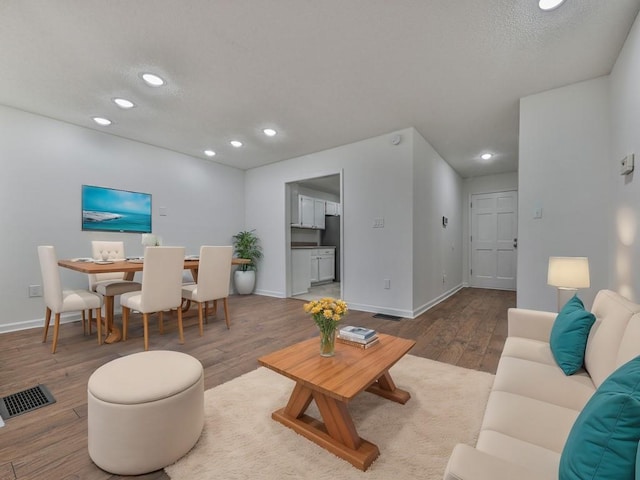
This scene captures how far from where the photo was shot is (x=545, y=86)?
282 centimetres

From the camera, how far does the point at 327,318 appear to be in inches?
62.6

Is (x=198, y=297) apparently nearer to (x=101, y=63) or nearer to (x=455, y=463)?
(x=101, y=63)

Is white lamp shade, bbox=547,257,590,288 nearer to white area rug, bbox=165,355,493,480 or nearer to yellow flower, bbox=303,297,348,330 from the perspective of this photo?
white area rug, bbox=165,355,493,480

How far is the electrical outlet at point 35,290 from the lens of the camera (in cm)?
347

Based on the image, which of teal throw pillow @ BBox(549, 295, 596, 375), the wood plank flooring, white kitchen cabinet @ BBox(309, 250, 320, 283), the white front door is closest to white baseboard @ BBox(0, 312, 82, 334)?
the wood plank flooring

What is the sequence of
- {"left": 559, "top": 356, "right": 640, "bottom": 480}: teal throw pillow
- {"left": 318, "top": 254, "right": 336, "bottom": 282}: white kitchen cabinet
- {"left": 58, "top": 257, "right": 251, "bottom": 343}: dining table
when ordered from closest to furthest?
{"left": 559, "top": 356, "right": 640, "bottom": 480}: teal throw pillow, {"left": 58, "top": 257, "right": 251, "bottom": 343}: dining table, {"left": 318, "top": 254, "right": 336, "bottom": 282}: white kitchen cabinet

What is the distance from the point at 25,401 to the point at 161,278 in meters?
1.19

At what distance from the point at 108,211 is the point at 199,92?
2.35 metres

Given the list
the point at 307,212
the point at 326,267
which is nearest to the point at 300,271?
the point at 326,267

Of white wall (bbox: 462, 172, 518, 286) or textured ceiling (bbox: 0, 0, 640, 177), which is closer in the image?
textured ceiling (bbox: 0, 0, 640, 177)

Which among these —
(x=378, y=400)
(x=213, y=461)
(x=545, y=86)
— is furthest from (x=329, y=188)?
(x=213, y=461)

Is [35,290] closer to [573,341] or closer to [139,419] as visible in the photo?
[139,419]

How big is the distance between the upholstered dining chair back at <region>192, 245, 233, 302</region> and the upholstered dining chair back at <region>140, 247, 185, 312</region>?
322mm

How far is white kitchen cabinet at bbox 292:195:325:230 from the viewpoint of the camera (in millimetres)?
6574
